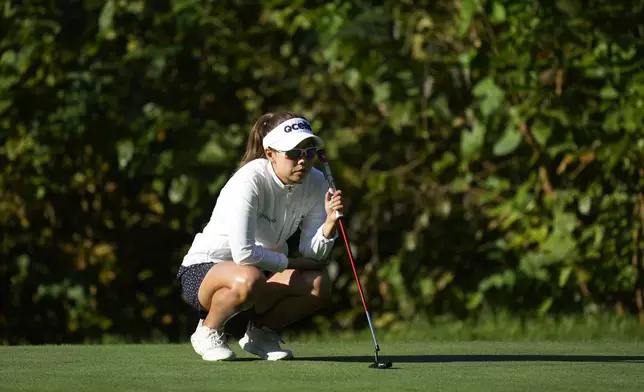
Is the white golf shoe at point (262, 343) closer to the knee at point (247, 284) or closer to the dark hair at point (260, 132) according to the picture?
the knee at point (247, 284)

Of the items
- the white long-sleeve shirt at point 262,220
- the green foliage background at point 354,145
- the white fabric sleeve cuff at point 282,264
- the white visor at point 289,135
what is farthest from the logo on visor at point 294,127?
the green foliage background at point 354,145

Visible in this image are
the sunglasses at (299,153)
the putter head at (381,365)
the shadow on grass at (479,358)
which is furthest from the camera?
the shadow on grass at (479,358)

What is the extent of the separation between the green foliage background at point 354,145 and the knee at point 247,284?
2599 mm

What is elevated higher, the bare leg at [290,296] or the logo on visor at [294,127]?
the logo on visor at [294,127]

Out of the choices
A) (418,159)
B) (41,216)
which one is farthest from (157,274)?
(418,159)

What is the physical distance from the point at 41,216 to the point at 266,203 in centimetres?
332

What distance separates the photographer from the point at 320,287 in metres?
4.38

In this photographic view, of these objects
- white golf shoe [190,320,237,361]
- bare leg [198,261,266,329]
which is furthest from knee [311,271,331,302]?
white golf shoe [190,320,237,361]

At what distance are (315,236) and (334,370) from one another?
1.91 ft

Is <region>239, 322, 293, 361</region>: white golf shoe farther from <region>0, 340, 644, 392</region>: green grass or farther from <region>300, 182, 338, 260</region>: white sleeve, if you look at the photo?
<region>300, 182, 338, 260</region>: white sleeve

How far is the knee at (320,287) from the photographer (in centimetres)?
439

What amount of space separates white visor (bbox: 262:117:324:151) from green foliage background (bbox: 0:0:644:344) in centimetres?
233

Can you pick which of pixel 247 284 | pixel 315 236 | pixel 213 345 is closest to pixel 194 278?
pixel 213 345

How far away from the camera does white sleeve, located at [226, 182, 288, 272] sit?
4121mm
